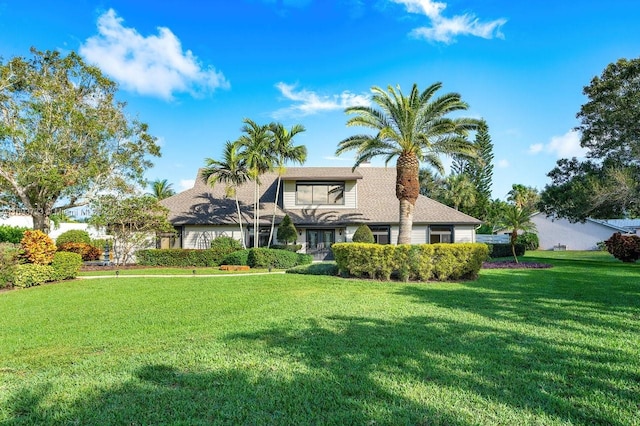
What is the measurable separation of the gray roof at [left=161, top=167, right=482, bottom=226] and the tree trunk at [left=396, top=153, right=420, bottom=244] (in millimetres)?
8749

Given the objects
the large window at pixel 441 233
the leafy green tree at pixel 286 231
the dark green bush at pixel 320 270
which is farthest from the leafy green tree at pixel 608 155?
the leafy green tree at pixel 286 231

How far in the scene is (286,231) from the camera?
74.4ft

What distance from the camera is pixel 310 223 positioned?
80.3 feet

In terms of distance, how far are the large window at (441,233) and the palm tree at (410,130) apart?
9.16 meters

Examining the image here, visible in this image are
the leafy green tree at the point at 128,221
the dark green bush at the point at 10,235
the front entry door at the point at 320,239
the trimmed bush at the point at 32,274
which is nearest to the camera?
the trimmed bush at the point at 32,274

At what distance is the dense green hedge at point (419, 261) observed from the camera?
41.8 feet

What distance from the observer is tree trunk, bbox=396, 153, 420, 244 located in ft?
51.1

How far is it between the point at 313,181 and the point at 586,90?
19.5m

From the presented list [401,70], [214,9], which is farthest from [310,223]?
[214,9]

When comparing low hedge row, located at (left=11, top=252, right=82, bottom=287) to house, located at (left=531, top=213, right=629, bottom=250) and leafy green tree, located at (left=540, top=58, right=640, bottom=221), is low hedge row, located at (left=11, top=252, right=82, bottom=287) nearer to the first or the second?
leafy green tree, located at (left=540, top=58, right=640, bottom=221)

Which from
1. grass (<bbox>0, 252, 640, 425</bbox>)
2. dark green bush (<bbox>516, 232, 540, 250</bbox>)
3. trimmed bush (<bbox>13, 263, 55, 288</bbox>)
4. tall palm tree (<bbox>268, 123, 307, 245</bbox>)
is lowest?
grass (<bbox>0, 252, 640, 425</bbox>)

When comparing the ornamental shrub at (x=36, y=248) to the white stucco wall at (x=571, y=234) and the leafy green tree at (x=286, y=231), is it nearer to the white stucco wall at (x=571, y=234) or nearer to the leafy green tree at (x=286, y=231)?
the leafy green tree at (x=286, y=231)

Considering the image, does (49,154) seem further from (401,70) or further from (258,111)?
(401,70)

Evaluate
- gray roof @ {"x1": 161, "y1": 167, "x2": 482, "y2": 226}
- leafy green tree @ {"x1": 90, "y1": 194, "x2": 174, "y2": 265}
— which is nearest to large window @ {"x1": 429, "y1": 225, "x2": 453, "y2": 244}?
gray roof @ {"x1": 161, "y1": 167, "x2": 482, "y2": 226}
